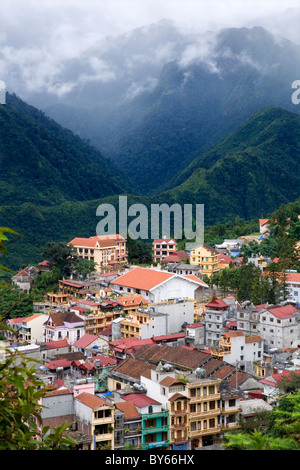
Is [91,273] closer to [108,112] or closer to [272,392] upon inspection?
[272,392]

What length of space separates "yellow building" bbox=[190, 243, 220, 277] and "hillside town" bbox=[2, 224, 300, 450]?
0.14ft

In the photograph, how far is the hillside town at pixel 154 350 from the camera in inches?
473

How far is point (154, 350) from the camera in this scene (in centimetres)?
1599

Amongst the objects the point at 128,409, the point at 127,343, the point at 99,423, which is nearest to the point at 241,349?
the point at 127,343

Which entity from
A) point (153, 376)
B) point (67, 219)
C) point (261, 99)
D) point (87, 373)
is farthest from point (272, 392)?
point (261, 99)

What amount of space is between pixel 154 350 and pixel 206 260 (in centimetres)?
996

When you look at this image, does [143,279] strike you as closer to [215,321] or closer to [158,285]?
[158,285]

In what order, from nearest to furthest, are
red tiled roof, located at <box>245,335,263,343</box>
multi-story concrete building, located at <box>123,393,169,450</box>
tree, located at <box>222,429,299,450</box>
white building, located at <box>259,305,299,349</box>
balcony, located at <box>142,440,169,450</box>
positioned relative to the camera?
tree, located at <box>222,429,299,450</box> → balcony, located at <box>142,440,169,450</box> → multi-story concrete building, located at <box>123,393,169,450</box> → red tiled roof, located at <box>245,335,263,343</box> → white building, located at <box>259,305,299,349</box>

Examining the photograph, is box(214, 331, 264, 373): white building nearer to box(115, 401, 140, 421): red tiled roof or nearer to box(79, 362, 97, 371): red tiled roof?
box(79, 362, 97, 371): red tiled roof

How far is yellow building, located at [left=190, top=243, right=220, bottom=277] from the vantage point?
25.4 metres

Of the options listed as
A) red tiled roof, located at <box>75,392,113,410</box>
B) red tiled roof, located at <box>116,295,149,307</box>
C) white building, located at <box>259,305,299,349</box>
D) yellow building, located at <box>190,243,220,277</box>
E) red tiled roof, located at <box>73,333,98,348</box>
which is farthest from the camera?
yellow building, located at <box>190,243,220,277</box>

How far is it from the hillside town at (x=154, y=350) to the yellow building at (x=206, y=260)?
4 cm

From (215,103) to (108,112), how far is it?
16.6m

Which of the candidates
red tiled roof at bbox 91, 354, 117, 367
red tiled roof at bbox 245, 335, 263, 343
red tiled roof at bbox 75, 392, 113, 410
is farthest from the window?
red tiled roof at bbox 245, 335, 263, 343
